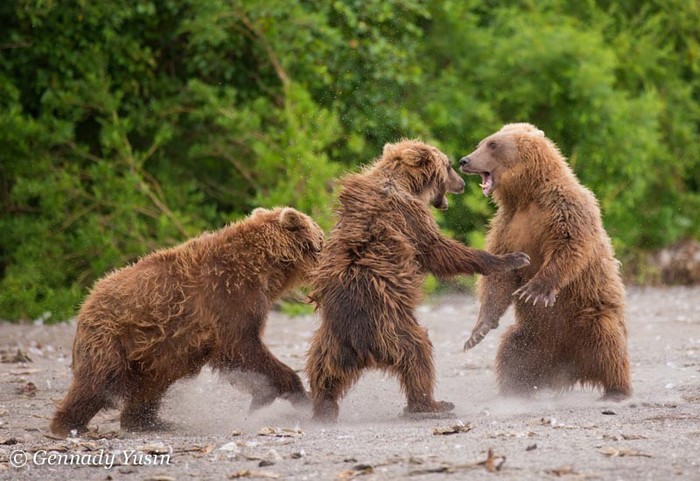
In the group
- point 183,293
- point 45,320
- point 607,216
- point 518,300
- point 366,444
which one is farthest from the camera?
point 607,216

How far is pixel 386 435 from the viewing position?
5.68 m

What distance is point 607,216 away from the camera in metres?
14.8

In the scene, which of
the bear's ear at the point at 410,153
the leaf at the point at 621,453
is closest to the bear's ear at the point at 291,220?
the bear's ear at the point at 410,153

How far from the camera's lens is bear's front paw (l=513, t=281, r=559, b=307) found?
6547 mm

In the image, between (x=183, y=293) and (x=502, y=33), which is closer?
(x=183, y=293)

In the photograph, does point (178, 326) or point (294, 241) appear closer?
point (178, 326)

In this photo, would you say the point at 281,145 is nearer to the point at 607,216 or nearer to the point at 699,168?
the point at 607,216

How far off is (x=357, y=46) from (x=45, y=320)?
4.48 metres

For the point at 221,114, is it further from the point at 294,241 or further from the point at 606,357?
the point at 606,357

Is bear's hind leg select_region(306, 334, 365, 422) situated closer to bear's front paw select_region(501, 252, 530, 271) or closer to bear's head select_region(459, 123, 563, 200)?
bear's front paw select_region(501, 252, 530, 271)

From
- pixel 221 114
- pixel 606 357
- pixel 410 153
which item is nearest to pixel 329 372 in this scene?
pixel 410 153

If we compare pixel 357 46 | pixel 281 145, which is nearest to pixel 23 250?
pixel 281 145

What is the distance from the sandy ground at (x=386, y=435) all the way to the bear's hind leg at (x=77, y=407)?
0.38 feet

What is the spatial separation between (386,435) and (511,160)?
2165mm
